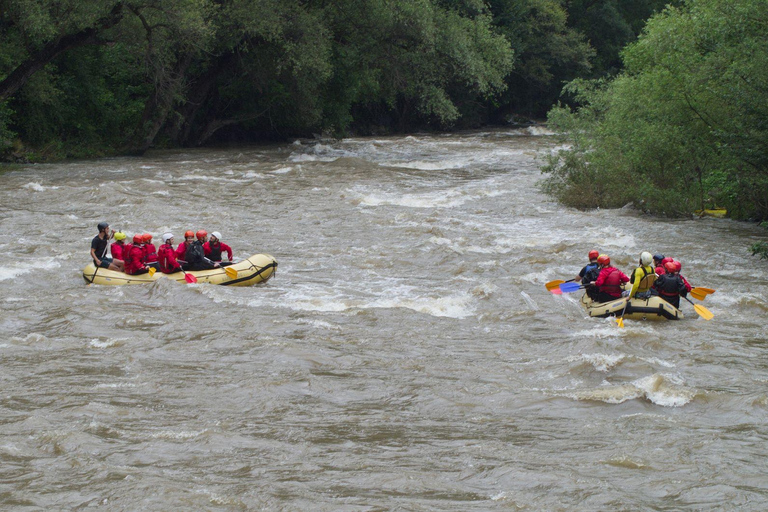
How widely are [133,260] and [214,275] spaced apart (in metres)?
1.26

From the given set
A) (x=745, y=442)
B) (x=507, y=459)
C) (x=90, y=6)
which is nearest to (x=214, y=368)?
(x=507, y=459)

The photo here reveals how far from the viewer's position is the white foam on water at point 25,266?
12.8 metres

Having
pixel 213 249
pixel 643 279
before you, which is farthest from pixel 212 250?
pixel 643 279

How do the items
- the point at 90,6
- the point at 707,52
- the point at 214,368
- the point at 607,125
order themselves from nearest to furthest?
1. the point at 214,368
2. the point at 707,52
3. the point at 607,125
4. the point at 90,6

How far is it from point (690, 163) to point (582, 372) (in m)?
10.7

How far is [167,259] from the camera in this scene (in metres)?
12.7

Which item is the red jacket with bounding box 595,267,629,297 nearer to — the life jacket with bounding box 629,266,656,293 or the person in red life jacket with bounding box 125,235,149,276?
the life jacket with bounding box 629,266,656,293

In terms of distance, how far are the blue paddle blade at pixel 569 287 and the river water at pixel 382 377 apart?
255mm

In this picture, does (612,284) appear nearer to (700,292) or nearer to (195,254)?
(700,292)

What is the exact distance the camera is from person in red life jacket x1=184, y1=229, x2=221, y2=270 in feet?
42.4

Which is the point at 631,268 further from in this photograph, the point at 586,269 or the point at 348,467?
the point at 348,467

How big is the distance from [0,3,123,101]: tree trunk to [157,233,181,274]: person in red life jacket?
42.2ft

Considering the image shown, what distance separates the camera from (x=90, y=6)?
71.0 ft

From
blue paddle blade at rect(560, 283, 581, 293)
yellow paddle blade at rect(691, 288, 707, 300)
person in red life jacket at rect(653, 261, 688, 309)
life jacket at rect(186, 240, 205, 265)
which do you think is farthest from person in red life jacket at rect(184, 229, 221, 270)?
yellow paddle blade at rect(691, 288, 707, 300)
